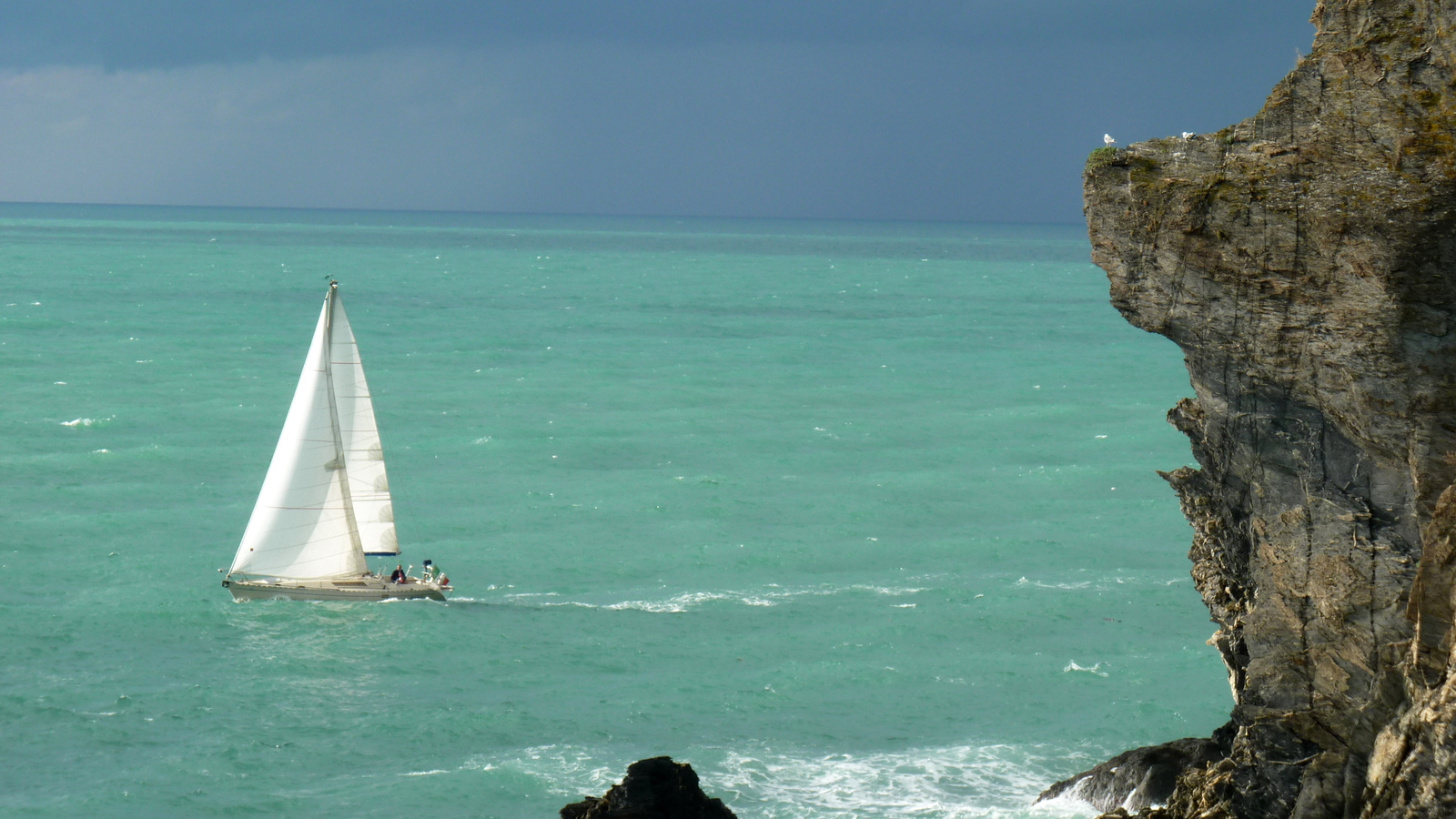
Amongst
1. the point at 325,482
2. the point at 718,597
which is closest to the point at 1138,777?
the point at 718,597

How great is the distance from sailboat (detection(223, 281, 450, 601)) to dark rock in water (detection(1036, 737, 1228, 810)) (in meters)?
21.6

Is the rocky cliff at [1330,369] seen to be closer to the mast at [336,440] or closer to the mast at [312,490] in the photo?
the mast at [336,440]

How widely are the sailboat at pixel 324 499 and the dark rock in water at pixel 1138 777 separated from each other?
70.7 ft

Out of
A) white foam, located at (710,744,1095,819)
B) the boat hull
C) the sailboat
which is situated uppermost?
the sailboat

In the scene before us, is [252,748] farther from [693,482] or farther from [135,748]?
[693,482]

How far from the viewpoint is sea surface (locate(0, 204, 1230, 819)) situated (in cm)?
3092

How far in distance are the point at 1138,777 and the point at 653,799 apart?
939 cm

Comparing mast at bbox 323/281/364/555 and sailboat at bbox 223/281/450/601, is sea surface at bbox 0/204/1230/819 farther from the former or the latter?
mast at bbox 323/281/364/555

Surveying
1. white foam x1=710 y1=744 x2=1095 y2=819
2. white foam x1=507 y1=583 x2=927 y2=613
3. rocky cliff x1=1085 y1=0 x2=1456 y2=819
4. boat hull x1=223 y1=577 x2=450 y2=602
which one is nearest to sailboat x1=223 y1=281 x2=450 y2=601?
boat hull x1=223 y1=577 x2=450 y2=602

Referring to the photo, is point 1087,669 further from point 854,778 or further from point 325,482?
point 325,482

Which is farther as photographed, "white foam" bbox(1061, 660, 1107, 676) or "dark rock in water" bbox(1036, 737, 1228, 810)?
"white foam" bbox(1061, 660, 1107, 676)

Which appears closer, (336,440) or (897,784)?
(897,784)

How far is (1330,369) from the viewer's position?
1802cm

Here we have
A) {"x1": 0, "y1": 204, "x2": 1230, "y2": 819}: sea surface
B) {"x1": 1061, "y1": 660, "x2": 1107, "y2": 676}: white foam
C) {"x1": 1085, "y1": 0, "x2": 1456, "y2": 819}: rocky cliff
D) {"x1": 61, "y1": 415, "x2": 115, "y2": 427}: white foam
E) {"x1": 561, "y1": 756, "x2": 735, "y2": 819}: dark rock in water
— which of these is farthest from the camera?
{"x1": 61, "y1": 415, "x2": 115, "y2": 427}: white foam
